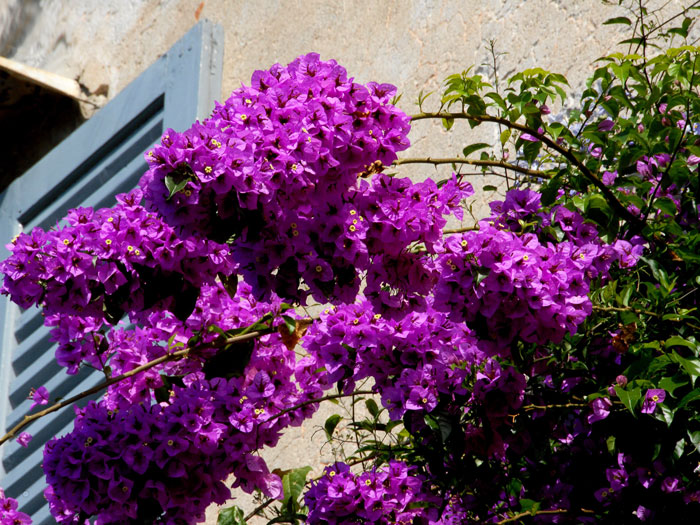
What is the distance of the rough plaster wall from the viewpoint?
198cm

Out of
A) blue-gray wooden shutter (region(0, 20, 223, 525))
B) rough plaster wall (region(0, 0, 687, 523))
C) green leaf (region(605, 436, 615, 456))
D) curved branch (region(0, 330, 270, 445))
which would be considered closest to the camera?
green leaf (region(605, 436, 615, 456))

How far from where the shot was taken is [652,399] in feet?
3.67

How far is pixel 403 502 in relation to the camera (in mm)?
1284

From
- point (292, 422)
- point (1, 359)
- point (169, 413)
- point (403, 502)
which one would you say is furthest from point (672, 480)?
point (1, 359)

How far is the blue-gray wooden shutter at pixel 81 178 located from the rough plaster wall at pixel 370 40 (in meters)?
0.14

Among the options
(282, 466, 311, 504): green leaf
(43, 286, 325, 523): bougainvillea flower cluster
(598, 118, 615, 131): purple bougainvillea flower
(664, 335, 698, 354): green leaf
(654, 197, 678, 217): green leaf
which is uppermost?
(598, 118, 615, 131): purple bougainvillea flower

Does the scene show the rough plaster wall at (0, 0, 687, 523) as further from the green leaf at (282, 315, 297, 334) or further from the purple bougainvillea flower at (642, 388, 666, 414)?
the purple bougainvillea flower at (642, 388, 666, 414)

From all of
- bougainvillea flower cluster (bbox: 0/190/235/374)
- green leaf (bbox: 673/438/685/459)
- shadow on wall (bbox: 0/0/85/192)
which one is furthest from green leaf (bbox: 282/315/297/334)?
shadow on wall (bbox: 0/0/85/192)

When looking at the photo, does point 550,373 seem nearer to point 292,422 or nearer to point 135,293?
point 292,422

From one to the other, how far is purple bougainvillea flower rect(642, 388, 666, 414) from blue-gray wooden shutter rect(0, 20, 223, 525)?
156 cm

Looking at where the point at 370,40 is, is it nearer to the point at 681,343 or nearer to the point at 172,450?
the point at 172,450

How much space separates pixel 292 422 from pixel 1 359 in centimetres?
155

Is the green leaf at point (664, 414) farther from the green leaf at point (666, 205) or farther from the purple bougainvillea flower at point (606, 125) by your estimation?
the purple bougainvillea flower at point (606, 125)

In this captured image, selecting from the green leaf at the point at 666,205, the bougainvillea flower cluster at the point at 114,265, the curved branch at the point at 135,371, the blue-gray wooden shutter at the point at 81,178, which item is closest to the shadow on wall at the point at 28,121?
the blue-gray wooden shutter at the point at 81,178
